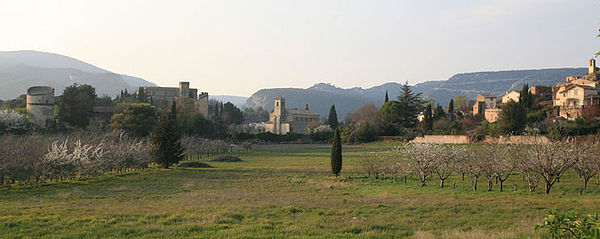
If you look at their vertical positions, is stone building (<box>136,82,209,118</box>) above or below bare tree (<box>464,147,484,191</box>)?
above

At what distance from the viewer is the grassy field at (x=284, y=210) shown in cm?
1023

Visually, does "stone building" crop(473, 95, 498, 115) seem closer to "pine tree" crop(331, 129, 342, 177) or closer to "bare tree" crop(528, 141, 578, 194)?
"pine tree" crop(331, 129, 342, 177)

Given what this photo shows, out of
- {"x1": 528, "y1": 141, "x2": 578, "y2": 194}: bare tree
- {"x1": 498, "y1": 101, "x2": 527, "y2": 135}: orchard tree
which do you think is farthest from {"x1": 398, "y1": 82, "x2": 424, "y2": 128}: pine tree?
{"x1": 528, "y1": 141, "x2": 578, "y2": 194}: bare tree

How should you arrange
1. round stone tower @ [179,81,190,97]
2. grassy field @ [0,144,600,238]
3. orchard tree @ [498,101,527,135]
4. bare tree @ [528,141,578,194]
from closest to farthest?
grassy field @ [0,144,600,238] < bare tree @ [528,141,578,194] < orchard tree @ [498,101,527,135] < round stone tower @ [179,81,190,97]

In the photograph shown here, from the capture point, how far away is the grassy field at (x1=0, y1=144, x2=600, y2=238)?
10234 millimetres

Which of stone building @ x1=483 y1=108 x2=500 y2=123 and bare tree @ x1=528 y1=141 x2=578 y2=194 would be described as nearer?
bare tree @ x1=528 y1=141 x2=578 y2=194

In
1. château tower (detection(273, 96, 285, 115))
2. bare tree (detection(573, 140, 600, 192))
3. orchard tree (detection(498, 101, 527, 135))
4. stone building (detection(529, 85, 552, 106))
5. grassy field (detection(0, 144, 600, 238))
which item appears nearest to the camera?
grassy field (detection(0, 144, 600, 238))

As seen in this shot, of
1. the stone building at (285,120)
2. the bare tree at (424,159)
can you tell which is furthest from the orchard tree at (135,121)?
the stone building at (285,120)

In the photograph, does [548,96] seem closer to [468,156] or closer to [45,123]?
[468,156]

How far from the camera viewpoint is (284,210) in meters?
13.5

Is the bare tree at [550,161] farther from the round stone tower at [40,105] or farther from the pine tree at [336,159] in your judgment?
the round stone tower at [40,105]

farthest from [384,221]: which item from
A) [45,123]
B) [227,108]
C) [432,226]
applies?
[227,108]

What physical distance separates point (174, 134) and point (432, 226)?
2689cm

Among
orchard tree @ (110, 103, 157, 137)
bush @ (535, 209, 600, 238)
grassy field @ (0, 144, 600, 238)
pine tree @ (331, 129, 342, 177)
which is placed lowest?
grassy field @ (0, 144, 600, 238)
